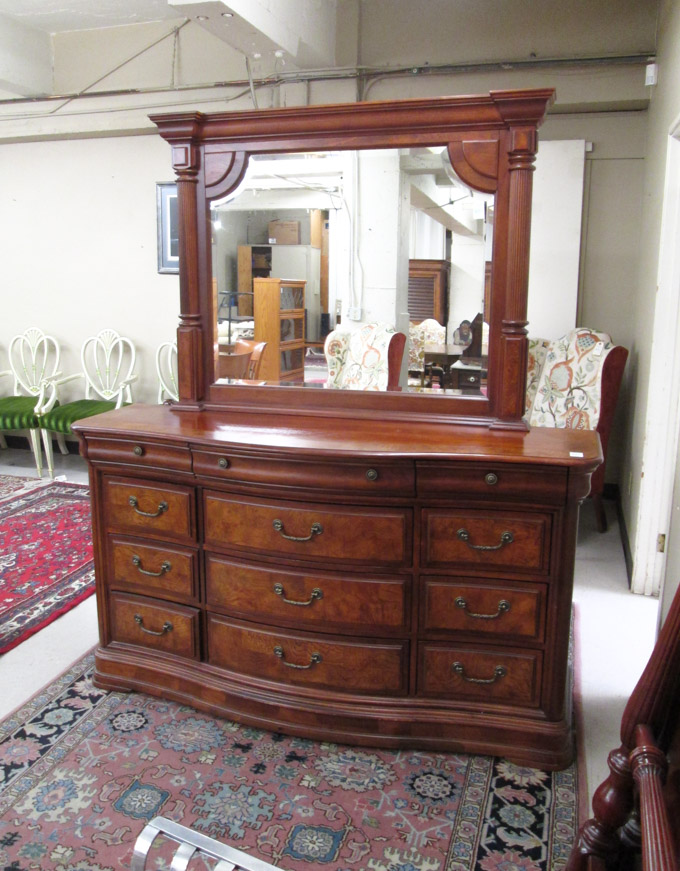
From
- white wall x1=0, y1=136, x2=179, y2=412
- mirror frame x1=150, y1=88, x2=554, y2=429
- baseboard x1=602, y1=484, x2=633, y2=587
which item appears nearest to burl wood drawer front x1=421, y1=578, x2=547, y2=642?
mirror frame x1=150, y1=88, x2=554, y2=429

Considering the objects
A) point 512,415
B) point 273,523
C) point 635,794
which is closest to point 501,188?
point 512,415

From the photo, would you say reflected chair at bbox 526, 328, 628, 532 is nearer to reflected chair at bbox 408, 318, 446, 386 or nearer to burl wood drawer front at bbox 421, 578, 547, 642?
reflected chair at bbox 408, 318, 446, 386

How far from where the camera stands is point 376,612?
2.09 metres

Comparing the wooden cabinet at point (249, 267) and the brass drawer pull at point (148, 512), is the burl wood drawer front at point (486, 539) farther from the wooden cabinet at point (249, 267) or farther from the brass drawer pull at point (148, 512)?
the wooden cabinet at point (249, 267)

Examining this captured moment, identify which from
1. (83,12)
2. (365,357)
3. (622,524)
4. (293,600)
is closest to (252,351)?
(365,357)

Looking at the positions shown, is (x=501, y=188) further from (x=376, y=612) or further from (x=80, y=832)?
(x=80, y=832)

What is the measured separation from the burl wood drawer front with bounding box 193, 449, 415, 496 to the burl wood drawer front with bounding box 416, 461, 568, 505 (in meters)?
0.05

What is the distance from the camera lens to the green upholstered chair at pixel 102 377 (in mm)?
4922

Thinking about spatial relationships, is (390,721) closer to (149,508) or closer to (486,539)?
(486,539)

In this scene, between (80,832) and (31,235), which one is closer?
(80,832)

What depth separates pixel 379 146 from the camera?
2316mm

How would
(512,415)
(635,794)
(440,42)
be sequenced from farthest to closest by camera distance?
(440,42), (512,415), (635,794)

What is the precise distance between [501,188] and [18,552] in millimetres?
2758

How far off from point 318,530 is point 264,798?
0.70m
